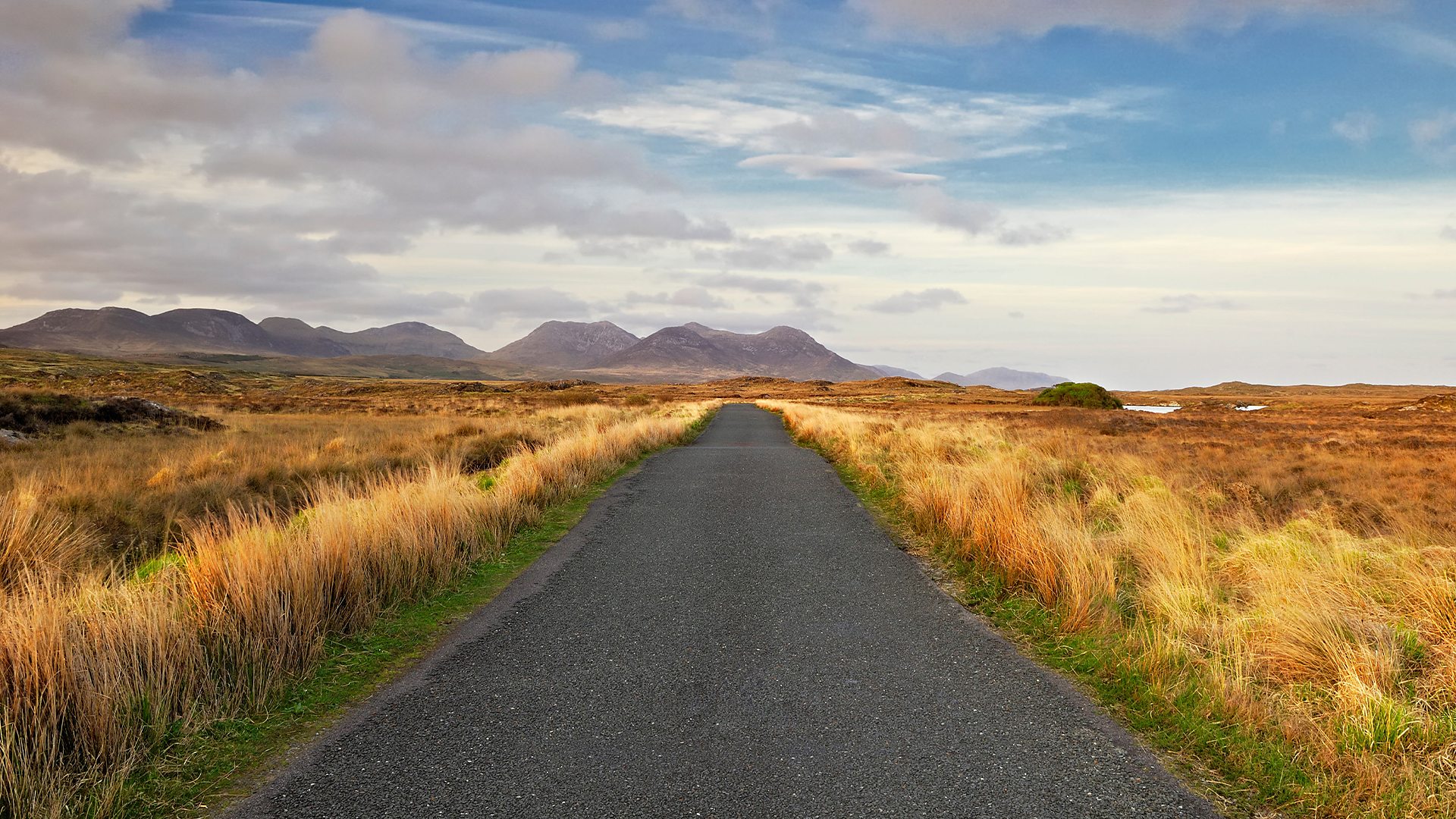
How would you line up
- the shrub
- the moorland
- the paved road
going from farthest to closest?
1. the shrub
2. the moorland
3. the paved road

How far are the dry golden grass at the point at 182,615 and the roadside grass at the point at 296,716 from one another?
0.12 meters

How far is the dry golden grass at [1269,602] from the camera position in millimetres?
3814

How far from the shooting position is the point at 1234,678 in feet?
15.1

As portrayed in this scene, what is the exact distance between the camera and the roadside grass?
142 inches

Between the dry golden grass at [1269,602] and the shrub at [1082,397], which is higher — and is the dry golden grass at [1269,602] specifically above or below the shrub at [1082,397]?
below

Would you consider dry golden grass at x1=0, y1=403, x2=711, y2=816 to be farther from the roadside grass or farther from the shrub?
the shrub

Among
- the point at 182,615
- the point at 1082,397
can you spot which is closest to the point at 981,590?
the point at 182,615

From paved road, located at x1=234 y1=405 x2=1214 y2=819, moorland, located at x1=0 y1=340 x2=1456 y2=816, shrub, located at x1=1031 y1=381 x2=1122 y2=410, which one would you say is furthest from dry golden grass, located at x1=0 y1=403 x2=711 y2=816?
shrub, located at x1=1031 y1=381 x2=1122 y2=410

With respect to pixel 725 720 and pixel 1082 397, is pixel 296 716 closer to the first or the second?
pixel 725 720

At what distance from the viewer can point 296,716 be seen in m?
4.55

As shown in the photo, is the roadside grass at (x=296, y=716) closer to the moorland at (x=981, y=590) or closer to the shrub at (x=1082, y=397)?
the moorland at (x=981, y=590)

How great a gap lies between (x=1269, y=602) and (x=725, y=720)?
478 centimetres

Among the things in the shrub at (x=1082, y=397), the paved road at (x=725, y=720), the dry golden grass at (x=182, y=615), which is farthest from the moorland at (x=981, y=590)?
the shrub at (x=1082, y=397)

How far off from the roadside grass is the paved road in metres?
0.22
